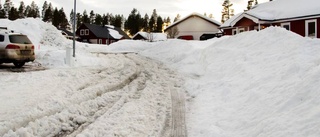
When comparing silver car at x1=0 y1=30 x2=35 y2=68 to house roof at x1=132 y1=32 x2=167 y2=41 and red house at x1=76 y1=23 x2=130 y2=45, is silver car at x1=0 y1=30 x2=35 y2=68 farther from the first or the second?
red house at x1=76 y1=23 x2=130 y2=45

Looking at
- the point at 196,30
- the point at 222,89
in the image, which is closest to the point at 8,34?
the point at 222,89

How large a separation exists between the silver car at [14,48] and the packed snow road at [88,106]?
11.0 feet

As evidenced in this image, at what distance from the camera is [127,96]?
8.98 m

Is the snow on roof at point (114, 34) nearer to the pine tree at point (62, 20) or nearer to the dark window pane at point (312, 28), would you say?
the pine tree at point (62, 20)

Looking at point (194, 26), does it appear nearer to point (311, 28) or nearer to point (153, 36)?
point (153, 36)

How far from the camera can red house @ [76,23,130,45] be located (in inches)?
2773

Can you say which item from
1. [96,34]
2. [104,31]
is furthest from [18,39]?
[104,31]

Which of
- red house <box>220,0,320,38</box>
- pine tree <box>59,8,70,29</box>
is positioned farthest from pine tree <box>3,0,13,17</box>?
red house <box>220,0,320,38</box>

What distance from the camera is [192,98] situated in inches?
362

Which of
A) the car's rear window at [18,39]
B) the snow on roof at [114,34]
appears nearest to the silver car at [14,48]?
the car's rear window at [18,39]

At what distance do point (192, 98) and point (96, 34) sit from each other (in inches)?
2488

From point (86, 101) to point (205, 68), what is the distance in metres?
6.86

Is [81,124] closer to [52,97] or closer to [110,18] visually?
[52,97]

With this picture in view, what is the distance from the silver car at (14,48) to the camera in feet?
46.4
